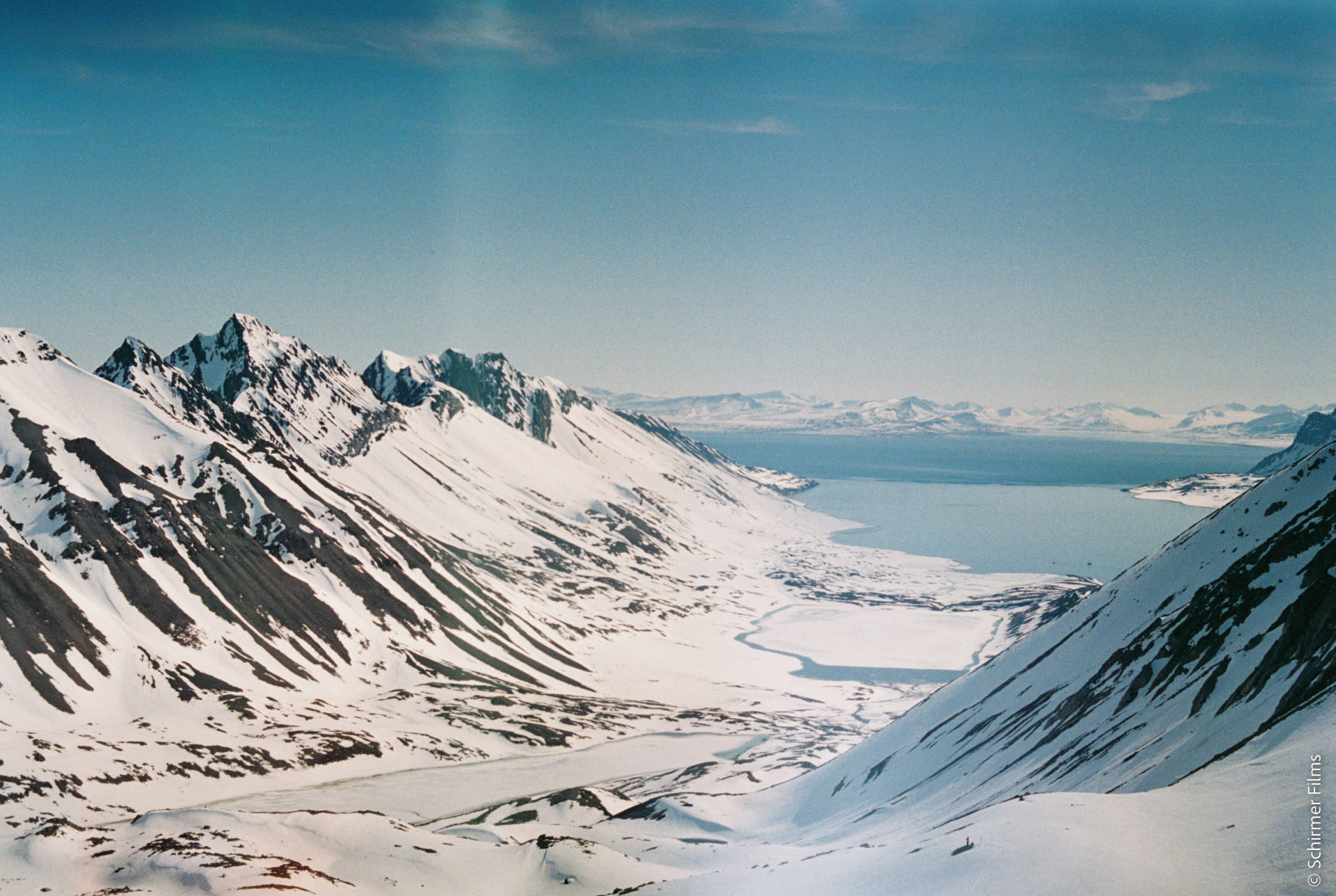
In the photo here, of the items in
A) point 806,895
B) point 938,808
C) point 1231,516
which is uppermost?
point 1231,516

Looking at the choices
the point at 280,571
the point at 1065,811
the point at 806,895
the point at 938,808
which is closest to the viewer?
the point at 1065,811

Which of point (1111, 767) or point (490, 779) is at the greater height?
point (1111, 767)

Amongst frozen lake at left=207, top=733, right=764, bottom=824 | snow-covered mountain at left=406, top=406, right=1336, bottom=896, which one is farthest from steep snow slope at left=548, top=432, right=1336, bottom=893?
frozen lake at left=207, top=733, right=764, bottom=824

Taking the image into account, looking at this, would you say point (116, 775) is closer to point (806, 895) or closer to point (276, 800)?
point (276, 800)

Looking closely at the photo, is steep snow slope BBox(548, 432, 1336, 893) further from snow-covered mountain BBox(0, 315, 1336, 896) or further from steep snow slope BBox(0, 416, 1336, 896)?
snow-covered mountain BBox(0, 315, 1336, 896)

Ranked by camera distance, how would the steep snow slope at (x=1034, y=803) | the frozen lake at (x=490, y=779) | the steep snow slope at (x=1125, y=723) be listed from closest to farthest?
the steep snow slope at (x=1034, y=803)
the steep snow slope at (x=1125, y=723)
the frozen lake at (x=490, y=779)

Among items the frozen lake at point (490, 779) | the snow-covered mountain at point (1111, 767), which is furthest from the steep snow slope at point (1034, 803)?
the frozen lake at point (490, 779)

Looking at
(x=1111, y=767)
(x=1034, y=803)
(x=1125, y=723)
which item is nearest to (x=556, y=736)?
(x=1125, y=723)

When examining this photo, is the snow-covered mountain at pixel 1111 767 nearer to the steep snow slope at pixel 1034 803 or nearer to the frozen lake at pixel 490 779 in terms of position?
the steep snow slope at pixel 1034 803

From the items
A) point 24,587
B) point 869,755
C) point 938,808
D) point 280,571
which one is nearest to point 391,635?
point 280,571

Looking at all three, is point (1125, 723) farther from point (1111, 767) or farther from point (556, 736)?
point (556, 736)

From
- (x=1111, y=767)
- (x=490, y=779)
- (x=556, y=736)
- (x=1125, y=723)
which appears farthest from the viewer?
(x=556, y=736)
